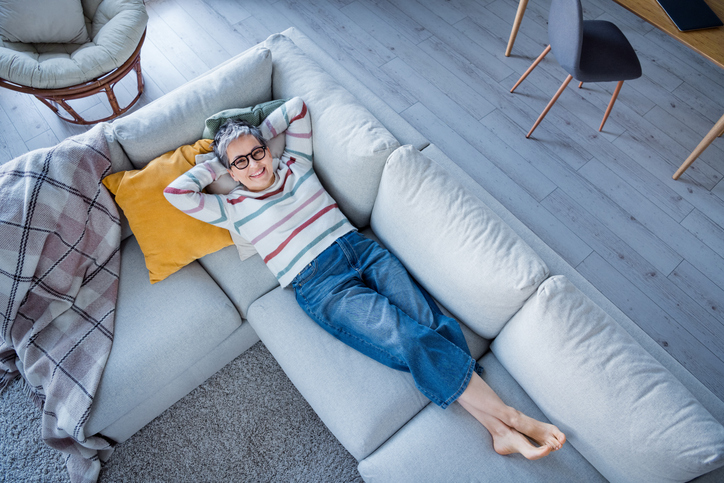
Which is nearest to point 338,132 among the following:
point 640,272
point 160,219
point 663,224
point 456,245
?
point 456,245

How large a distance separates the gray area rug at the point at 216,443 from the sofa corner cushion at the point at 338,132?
0.84m

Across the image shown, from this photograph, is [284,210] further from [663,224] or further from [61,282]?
[663,224]

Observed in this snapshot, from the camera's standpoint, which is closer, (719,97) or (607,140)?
(607,140)

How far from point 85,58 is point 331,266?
5.32ft

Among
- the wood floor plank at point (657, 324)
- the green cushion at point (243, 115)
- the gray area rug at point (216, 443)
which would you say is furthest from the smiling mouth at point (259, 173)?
the wood floor plank at point (657, 324)

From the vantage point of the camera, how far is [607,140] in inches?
89.0

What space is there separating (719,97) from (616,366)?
7.75ft

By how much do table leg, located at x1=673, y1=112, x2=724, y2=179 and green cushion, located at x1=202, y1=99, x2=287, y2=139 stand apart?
202cm

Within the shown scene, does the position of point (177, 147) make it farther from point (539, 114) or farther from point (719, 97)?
point (719, 97)

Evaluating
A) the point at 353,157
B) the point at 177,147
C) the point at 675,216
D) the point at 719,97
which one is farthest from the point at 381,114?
the point at 719,97

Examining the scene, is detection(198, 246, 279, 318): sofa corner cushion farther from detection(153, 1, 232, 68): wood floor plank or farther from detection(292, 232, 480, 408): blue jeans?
detection(153, 1, 232, 68): wood floor plank

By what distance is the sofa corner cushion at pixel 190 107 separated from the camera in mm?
1449

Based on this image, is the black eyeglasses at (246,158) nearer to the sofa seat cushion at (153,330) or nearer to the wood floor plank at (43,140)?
the sofa seat cushion at (153,330)

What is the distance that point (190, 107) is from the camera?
1500 millimetres
